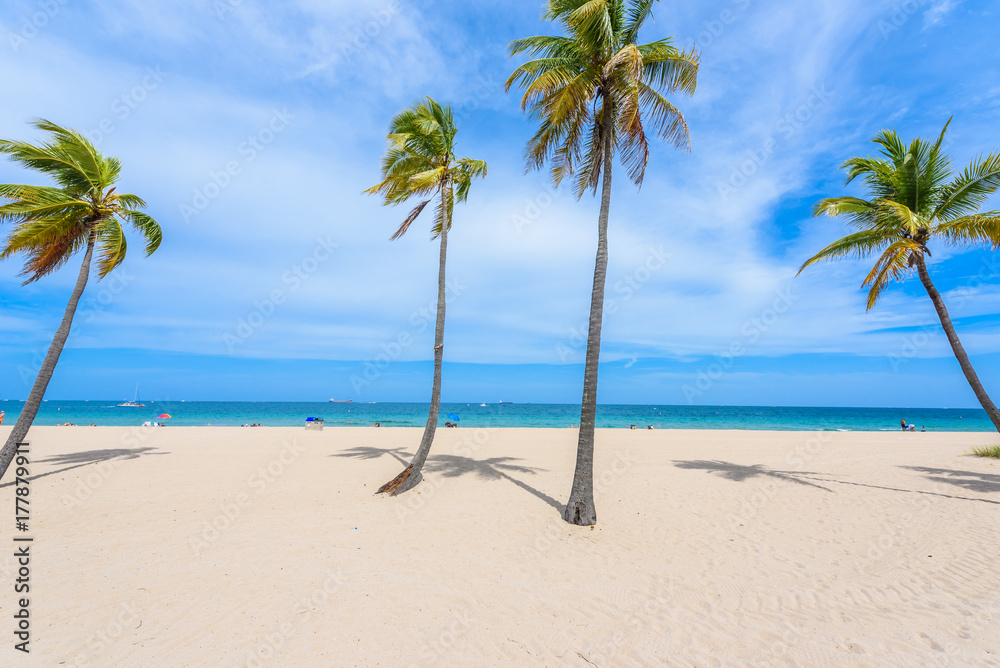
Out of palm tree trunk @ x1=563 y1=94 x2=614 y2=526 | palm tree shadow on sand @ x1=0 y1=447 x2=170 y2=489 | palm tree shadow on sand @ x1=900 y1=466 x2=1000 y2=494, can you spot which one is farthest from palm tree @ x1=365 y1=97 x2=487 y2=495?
palm tree shadow on sand @ x1=900 y1=466 x2=1000 y2=494

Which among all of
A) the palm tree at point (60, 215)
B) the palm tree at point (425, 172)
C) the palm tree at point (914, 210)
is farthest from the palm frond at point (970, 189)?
the palm tree at point (60, 215)

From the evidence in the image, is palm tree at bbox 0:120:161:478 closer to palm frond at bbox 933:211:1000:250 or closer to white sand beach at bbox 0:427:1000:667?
white sand beach at bbox 0:427:1000:667

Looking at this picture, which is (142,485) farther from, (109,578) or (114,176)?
(114,176)

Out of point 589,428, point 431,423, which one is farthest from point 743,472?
point 431,423

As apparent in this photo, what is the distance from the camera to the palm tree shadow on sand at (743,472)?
501 inches

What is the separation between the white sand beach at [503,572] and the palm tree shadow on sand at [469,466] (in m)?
0.25

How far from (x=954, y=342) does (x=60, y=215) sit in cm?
2373

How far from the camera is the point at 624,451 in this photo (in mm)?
19875

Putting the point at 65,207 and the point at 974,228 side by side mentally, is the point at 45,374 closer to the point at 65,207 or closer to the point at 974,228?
the point at 65,207

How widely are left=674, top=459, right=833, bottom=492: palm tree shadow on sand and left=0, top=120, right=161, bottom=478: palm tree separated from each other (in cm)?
1850

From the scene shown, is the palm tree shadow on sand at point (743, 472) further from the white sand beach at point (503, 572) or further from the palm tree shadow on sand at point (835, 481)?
the white sand beach at point (503, 572)

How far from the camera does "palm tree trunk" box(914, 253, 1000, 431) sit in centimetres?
1103

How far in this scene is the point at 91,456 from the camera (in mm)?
15883

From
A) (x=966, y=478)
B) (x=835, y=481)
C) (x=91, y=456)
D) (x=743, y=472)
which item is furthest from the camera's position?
(x=91, y=456)
